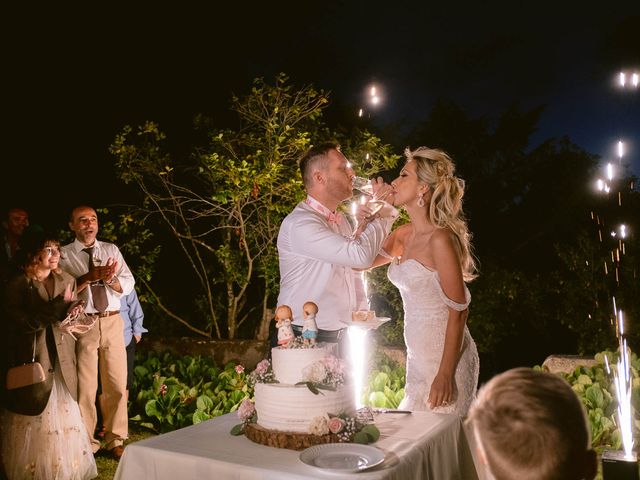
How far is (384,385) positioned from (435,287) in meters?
3.14

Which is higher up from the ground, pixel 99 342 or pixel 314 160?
pixel 314 160

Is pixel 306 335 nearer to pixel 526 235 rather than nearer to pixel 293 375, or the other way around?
pixel 293 375

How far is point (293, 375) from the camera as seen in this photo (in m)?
2.38

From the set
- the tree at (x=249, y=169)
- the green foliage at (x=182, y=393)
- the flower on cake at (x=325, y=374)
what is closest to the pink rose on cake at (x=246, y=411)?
the flower on cake at (x=325, y=374)

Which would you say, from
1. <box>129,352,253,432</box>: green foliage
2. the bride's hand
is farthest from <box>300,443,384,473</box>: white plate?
<box>129,352,253,432</box>: green foliage

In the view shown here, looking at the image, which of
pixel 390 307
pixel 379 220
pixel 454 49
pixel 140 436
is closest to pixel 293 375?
pixel 379 220

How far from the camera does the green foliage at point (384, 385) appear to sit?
221 inches

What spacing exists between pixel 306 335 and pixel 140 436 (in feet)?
13.5

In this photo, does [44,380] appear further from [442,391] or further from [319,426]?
[442,391]

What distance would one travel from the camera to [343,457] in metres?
2.11

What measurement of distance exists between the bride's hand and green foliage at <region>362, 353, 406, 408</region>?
2.36 m

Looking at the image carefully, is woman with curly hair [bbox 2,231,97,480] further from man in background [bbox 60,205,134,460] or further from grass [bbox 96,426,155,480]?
man in background [bbox 60,205,134,460]

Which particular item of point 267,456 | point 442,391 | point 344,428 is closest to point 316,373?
point 344,428

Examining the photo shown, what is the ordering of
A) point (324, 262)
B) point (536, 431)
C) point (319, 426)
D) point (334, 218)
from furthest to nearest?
point (334, 218) → point (324, 262) → point (319, 426) → point (536, 431)
